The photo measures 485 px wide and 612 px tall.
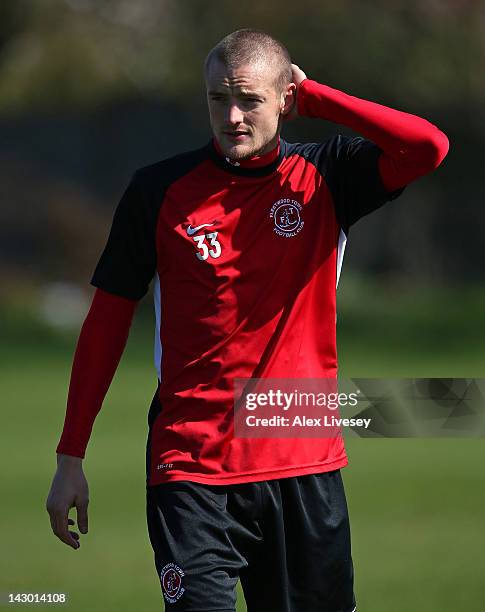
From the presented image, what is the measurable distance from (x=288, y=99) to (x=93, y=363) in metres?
0.88

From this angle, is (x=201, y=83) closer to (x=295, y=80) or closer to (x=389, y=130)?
(x=295, y=80)

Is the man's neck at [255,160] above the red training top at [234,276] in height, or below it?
above

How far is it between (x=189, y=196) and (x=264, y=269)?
29cm

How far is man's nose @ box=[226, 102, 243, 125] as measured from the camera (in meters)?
3.76

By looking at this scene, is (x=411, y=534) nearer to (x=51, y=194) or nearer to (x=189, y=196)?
(x=189, y=196)

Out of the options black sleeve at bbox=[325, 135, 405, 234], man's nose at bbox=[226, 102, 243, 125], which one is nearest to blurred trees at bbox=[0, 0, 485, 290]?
black sleeve at bbox=[325, 135, 405, 234]

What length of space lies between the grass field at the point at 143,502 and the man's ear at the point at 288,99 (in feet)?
8.38

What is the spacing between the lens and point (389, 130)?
149 inches

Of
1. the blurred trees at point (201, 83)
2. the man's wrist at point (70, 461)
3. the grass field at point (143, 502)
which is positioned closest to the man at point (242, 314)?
the man's wrist at point (70, 461)

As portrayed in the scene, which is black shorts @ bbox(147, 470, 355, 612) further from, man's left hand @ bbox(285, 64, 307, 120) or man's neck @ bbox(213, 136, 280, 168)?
man's left hand @ bbox(285, 64, 307, 120)

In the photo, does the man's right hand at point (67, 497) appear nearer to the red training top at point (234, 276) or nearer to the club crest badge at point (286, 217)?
the red training top at point (234, 276)

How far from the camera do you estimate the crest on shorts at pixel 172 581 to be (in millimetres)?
3656

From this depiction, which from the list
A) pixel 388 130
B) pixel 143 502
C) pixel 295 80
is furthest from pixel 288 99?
pixel 143 502

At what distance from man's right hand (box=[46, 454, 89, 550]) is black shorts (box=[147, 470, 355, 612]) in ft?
0.59
